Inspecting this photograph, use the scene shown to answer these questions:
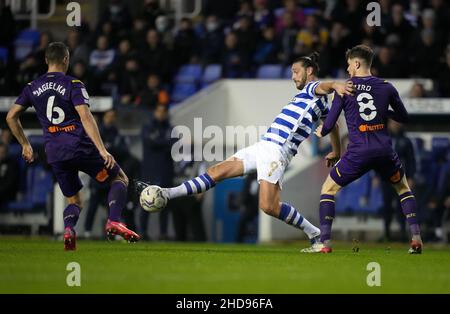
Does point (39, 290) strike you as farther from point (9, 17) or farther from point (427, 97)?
point (9, 17)

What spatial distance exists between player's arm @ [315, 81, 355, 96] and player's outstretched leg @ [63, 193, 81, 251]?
2.81 meters

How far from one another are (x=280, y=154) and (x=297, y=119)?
0.41m

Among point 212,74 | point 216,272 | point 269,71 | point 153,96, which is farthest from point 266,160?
point 212,74

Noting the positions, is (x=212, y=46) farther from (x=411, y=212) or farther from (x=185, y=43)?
(x=411, y=212)

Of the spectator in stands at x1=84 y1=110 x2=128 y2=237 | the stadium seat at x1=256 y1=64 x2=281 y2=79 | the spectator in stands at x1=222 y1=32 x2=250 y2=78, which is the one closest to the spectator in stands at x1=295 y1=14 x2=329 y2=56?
the stadium seat at x1=256 y1=64 x2=281 y2=79

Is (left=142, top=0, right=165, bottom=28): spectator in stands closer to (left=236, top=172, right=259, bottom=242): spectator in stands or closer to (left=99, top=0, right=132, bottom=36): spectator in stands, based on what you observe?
(left=99, top=0, right=132, bottom=36): spectator in stands

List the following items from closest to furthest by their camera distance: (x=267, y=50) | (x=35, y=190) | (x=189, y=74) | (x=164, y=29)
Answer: (x=35, y=190) < (x=267, y=50) < (x=189, y=74) < (x=164, y=29)

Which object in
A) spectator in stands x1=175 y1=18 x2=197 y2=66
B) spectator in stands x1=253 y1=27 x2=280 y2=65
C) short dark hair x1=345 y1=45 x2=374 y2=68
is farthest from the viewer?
spectator in stands x1=175 y1=18 x2=197 y2=66

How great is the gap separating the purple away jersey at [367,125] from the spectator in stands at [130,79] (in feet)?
27.9

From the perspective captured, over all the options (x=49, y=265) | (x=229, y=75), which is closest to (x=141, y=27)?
(x=229, y=75)

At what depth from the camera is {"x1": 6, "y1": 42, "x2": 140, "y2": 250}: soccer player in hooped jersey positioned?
35.9 feet

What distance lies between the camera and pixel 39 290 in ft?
25.9

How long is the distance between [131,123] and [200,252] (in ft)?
23.8

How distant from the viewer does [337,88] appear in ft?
35.5
